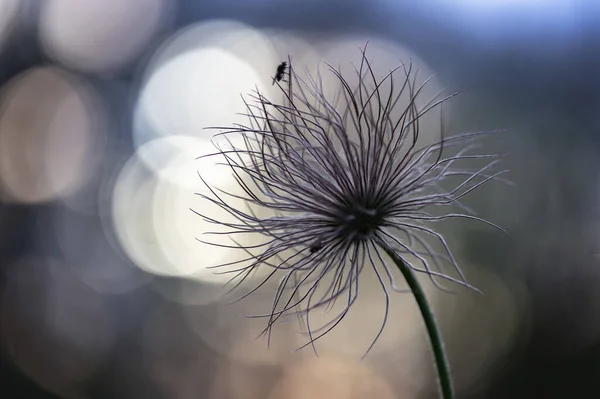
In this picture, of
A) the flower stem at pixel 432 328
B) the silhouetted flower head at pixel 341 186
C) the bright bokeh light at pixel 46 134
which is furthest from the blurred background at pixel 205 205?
the flower stem at pixel 432 328

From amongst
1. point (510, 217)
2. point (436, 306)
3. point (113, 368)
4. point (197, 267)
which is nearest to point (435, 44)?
point (510, 217)

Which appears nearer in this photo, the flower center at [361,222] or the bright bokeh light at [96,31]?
the flower center at [361,222]

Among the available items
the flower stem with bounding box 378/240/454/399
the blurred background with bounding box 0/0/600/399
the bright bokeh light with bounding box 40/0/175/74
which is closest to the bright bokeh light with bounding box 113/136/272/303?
the blurred background with bounding box 0/0/600/399

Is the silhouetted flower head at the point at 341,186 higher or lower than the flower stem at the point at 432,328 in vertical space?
higher

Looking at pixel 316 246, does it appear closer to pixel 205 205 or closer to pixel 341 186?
pixel 341 186

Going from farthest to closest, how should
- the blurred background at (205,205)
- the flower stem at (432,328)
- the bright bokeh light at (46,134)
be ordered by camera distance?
the bright bokeh light at (46,134) < the blurred background at (205,205) < the flower stem at (432,328)

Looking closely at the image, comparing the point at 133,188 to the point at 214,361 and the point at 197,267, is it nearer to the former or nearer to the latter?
the point at 197,267

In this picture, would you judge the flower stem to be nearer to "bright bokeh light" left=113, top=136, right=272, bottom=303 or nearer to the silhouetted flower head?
the silhouetted flower head

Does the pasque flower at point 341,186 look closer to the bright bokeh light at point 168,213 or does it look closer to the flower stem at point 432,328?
the flower stem at point 432,328
